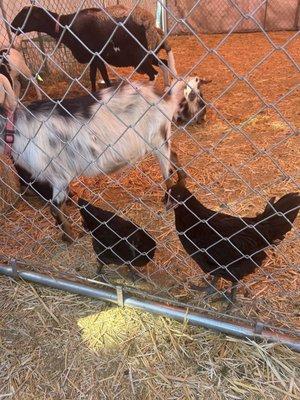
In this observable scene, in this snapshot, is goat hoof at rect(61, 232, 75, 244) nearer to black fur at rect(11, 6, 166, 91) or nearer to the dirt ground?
the dirt ground

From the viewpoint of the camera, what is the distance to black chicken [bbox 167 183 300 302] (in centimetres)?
182

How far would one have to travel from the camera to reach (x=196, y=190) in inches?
128

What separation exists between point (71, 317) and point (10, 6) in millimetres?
5430

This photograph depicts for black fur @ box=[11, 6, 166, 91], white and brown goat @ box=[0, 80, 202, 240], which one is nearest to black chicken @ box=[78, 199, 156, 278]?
white and brown goat @ box=[0, 80, 202, 240]

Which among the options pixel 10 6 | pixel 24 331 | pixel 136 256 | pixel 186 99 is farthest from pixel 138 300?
pixel 10 6

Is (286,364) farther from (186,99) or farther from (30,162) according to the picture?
(186,99)

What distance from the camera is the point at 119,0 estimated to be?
6.11m

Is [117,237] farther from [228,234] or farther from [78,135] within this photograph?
[78,135]

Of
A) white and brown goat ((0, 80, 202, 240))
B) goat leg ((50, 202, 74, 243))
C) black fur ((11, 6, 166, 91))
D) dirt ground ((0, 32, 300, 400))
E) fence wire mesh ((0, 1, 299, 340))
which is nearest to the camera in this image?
dirt ground ((0, 32, 300, 400))

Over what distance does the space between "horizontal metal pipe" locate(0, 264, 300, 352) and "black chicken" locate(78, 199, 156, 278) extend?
0.23 meters

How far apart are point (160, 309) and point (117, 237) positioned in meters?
0.48

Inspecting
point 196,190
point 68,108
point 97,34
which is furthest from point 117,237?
point 97,34

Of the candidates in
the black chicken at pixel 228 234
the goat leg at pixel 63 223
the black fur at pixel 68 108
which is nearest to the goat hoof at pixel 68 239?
the goat leg at pixel 63 223

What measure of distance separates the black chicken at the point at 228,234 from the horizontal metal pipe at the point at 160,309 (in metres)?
0.25
